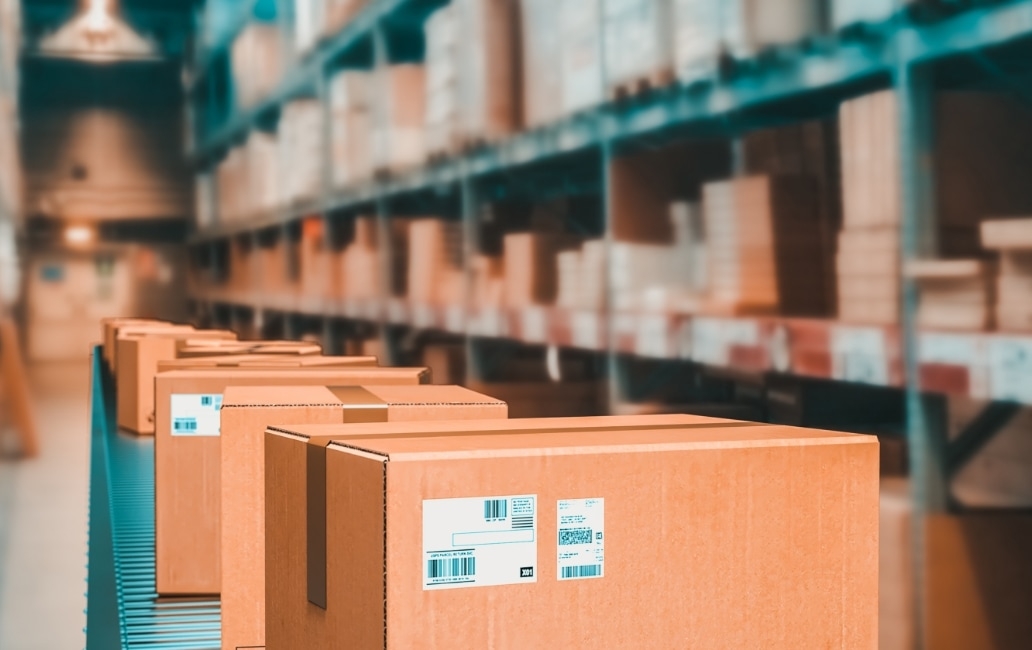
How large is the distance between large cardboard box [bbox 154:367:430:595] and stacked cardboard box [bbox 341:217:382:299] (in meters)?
3.03

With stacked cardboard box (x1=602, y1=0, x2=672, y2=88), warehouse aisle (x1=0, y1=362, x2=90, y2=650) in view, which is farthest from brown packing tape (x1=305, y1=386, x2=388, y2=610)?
warehouse aisle (x1=0, y1=362, x2=90, y2=650)

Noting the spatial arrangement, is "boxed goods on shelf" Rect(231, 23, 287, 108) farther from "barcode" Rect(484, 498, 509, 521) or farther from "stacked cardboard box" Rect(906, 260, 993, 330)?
"barcode" Rect(484, 498, 509, 521)

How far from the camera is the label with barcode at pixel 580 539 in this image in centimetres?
102

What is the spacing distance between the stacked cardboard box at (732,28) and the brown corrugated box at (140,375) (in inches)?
77.7

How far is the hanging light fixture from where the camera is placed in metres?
12.1

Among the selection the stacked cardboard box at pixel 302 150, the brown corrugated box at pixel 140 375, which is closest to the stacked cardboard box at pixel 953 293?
the brown corrugated box at pixel 140 375

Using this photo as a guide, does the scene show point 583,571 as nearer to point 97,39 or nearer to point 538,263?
point 538,263

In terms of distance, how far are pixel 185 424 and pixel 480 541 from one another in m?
1.18

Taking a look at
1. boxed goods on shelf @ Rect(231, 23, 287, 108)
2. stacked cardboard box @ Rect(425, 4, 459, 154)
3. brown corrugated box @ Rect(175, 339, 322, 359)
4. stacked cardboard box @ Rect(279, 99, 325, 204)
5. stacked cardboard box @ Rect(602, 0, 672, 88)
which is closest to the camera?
stacked cardboard box @ Rect(602, 0, 672, 88)

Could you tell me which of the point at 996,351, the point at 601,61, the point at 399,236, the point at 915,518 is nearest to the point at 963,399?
the point at 915,518

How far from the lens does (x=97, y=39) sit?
39.9 ft

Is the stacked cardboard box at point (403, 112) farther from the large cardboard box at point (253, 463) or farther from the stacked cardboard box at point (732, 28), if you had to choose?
the large cardboard box at point (253, 463)

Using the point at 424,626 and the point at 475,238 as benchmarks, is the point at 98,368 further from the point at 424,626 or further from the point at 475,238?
the point at 424,626

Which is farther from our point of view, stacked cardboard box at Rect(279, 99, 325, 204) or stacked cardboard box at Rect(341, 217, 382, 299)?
stacked cardboard box at Rect(279, 99, 325, 204)
